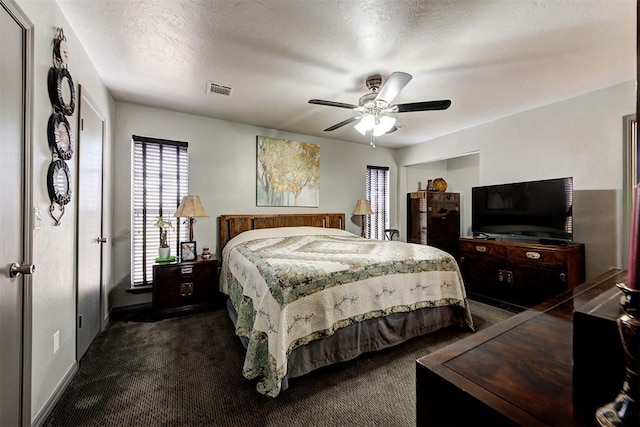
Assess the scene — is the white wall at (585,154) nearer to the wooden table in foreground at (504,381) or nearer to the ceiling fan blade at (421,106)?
the ceiling fan blade at (421,106)

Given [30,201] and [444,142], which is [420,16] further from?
[444,142]

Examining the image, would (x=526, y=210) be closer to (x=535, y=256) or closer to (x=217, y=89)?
(x=535, y=256)

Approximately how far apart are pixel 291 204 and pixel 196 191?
1.41 m

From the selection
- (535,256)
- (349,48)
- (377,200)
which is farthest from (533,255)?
(349,48)

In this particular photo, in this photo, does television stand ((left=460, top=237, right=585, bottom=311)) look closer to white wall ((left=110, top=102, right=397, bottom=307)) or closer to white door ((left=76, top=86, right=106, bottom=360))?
white wall ((left=110, top=102, right=397, bottom=307))

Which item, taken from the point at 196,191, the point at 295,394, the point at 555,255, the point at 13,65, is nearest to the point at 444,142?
the point at 555,255

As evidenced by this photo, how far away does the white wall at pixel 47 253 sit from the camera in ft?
4.80

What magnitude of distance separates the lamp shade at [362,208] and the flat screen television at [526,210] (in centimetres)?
161

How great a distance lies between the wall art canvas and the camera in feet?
13.3

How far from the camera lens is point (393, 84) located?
2.05m

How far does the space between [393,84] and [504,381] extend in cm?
201

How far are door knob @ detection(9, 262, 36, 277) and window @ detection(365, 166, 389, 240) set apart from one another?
442cm

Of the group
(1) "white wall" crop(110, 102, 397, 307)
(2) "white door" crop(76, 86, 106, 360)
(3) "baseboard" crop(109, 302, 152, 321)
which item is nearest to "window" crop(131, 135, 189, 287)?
(1) "white wall" crop(110, 102, 397, 307)

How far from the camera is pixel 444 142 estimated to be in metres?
4.50
